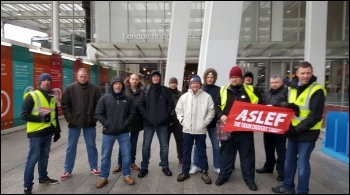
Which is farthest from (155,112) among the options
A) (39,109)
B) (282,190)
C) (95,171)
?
(282,190)

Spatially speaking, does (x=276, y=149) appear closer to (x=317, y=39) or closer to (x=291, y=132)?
(x=291, y=132)

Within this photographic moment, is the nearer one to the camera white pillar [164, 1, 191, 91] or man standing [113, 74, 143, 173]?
man standing [113, 74, 143, 173]

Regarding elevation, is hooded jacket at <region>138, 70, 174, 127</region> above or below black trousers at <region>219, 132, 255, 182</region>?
above

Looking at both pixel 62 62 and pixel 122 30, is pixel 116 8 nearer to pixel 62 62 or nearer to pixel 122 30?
pixel 122 30

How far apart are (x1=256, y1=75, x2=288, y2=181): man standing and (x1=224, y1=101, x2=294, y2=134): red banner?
1.25 ft

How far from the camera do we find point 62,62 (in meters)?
12.6

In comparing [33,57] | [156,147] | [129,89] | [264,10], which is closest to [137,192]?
[129,89]

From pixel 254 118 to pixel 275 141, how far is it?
1039mm

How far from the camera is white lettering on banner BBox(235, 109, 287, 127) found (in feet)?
12.8

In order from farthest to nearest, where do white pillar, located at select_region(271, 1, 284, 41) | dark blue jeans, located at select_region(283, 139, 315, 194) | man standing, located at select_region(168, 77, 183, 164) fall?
1. white pillar, located at select_region(271, 1, 284, 41)
2. man standing, located at select_region(168, 77, 183, 164)
3. dark blue jeans, located at select_region(283, 139, 315, 194)

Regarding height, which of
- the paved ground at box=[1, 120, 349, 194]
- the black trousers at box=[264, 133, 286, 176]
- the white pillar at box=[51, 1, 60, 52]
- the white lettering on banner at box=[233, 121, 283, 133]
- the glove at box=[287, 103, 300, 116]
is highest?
the white pillar at box=[51, 1, 60, 52]

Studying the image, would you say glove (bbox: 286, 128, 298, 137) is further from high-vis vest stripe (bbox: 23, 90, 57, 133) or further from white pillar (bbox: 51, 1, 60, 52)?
white pillar (bbox: 51, 1, 60, 52)

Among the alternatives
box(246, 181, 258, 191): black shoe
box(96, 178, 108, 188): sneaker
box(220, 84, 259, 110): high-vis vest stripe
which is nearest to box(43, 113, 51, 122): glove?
box(96, 178, 108, 188): sneaker

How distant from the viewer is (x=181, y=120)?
4.55m
